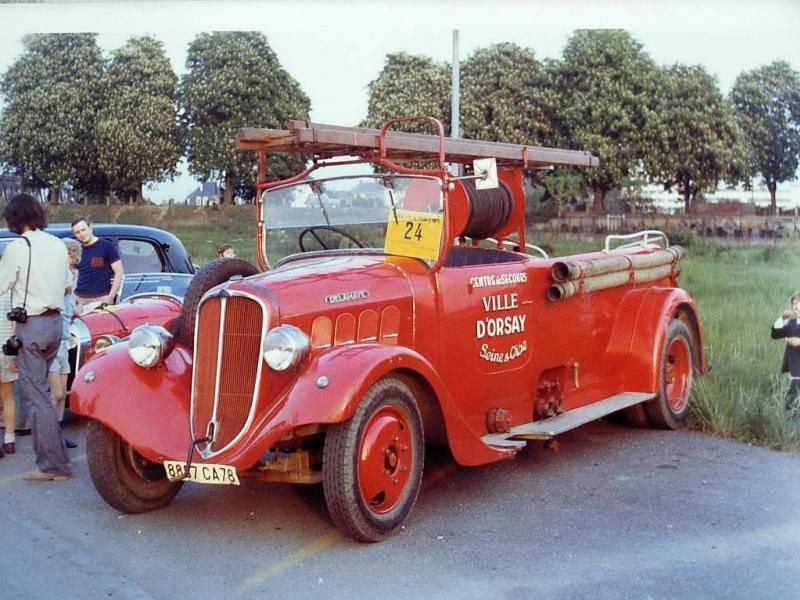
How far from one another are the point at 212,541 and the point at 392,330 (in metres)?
1.24

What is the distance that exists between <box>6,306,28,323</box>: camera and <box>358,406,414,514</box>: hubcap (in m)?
2.03

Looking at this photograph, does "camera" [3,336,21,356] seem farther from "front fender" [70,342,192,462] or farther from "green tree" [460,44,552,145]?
"green tree" [460,44,552,145]

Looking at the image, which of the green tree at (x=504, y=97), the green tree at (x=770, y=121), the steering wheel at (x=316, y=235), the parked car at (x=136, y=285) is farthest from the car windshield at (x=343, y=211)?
the green tree at (x=770, y=121)

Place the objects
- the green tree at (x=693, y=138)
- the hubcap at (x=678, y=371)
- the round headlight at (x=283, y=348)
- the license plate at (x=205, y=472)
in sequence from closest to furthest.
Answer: the license plate at (x=205, y=472)
the round headlight at (x=283, y=348)
the green tree at (x=693, y=138)
the hubcap at (x=678, y=371)

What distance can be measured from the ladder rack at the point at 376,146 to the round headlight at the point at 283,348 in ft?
3.00

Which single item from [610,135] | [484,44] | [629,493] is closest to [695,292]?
[610,135]

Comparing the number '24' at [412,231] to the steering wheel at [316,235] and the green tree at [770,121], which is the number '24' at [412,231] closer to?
the steering wheel at [316,235]

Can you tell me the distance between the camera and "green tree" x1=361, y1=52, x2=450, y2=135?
4.77 m

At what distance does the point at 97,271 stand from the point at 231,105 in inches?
77.0

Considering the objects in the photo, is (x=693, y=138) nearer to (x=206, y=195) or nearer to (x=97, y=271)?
(x=206, y=195)

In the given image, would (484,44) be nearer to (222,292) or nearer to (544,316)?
(544,316)

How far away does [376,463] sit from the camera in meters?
3.70

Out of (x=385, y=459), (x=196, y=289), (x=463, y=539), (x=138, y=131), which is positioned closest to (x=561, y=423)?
(x=463, y=539)

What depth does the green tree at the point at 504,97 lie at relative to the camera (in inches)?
191
